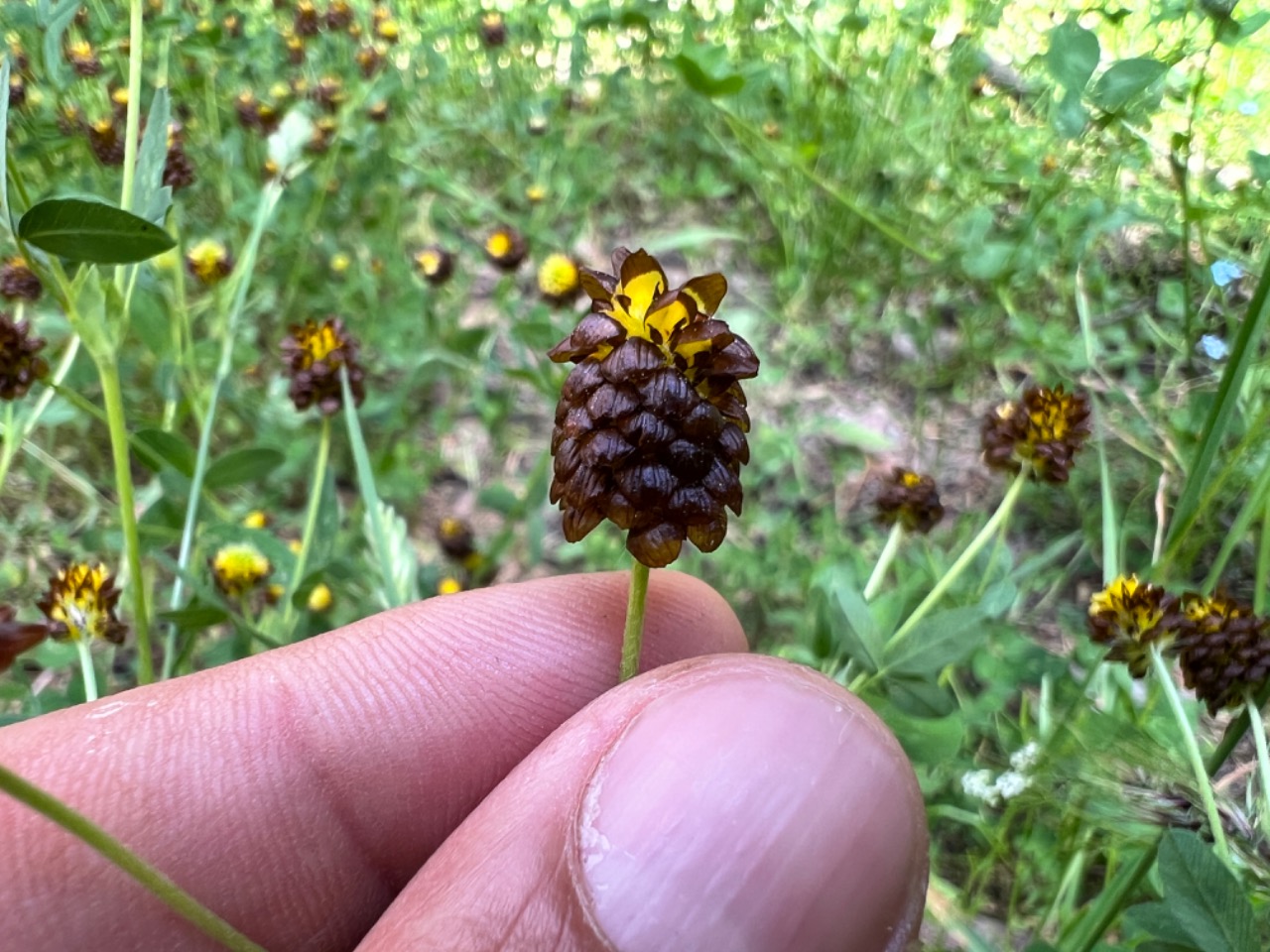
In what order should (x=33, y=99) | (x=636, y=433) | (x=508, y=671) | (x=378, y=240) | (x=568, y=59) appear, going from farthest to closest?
(x=568, y=59) < (x=378, y=240) < (x=33, y=99) < (x=508, y=671) < (x=636, y=433)

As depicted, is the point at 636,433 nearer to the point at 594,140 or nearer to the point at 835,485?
the point at 835,485

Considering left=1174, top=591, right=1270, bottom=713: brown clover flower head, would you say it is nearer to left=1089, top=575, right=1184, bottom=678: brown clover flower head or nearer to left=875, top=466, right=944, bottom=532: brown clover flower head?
left=1089, top=575, right=1184, bottom=678: brown clover flower head

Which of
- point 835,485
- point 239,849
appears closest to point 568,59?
point 835,485

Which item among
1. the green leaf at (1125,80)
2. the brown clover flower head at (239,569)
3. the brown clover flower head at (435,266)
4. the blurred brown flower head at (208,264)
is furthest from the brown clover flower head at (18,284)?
the green leaf at (1125,80)

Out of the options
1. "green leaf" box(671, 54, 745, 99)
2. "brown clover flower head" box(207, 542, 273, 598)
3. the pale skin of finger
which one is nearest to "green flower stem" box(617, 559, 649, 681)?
the pale skin of finger

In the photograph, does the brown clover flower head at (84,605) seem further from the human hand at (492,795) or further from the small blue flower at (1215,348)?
the small blue flower at (1215,348)

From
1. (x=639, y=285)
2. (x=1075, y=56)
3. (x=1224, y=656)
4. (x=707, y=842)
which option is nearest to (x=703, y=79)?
(x=1075, y=56)

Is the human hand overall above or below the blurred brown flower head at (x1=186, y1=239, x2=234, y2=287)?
below
